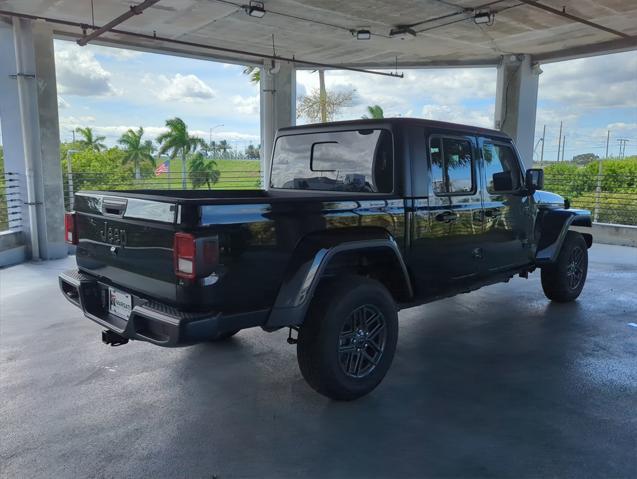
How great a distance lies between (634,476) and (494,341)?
1.89 m

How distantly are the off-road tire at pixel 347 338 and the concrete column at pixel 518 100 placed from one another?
845cm

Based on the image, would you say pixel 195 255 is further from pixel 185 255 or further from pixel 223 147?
pixel 223 147

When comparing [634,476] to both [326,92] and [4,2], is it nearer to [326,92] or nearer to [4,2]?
[4,2]

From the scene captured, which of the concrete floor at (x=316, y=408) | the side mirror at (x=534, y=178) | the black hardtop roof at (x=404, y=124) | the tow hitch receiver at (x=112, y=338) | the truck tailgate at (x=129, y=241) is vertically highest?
the black hardtop roof at (x=404, y=124)

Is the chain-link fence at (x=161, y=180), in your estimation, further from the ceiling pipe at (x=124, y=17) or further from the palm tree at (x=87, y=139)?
the palm tree at (x=87, y=139)

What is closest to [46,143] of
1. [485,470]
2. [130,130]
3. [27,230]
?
[27,230]

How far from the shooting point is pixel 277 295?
8.87 feet

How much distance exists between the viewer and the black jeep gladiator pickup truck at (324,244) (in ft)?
8.05

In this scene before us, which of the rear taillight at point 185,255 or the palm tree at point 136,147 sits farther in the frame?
→ the palm tree at point 136,147

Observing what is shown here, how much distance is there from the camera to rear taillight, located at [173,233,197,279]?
91.4 inches

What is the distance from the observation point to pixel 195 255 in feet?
7.61

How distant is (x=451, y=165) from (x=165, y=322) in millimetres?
2369

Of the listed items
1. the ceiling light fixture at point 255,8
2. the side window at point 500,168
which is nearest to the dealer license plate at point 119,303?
the side window at point 500,168

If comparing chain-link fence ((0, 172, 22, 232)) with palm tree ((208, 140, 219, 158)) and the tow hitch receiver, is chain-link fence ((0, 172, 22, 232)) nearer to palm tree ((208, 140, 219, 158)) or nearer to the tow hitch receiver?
the tow hitch receiver
